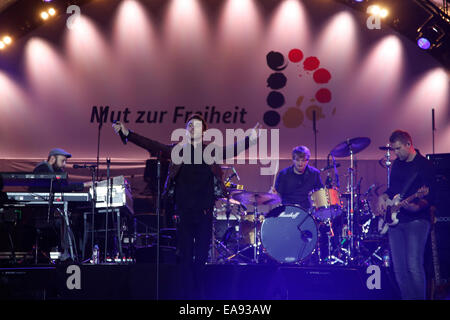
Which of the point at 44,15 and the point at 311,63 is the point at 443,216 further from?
the point at 44,15

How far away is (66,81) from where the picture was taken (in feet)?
36.1

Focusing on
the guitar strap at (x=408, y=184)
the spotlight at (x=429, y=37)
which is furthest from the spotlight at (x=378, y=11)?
the guitar strap at (x=408, y=184)

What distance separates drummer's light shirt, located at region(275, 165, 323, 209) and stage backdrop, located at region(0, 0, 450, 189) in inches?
84.0

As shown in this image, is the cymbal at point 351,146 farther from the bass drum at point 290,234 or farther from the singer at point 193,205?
the singer at point 193,205

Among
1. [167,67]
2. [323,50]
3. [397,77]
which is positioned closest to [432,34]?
[397,77]

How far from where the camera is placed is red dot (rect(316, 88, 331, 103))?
436 inches

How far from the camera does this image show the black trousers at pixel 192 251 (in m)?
5.68

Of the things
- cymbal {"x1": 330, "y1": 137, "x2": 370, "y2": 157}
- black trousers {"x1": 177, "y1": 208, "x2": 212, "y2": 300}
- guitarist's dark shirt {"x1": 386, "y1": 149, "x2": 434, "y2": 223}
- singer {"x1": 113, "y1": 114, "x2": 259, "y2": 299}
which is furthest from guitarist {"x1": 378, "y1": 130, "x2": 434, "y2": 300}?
black trousers {"x1": 177, "y1": 208, "x2": 212, "y2": 300}

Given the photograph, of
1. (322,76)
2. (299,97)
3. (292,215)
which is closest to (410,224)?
(292,215)

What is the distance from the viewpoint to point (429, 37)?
10.3 meters

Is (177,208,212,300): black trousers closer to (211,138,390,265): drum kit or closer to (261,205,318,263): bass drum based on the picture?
(211,138,390,265): drum kit

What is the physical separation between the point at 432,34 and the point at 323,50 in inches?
83.3

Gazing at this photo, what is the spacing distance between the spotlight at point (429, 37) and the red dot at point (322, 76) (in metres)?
1.85
